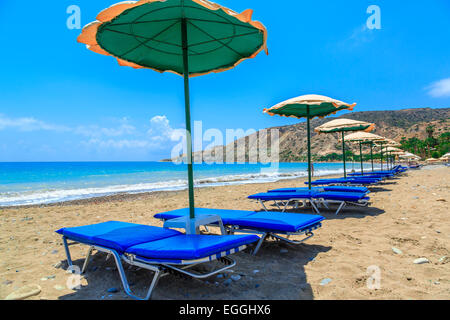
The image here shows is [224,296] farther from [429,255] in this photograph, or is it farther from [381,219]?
[381,219]

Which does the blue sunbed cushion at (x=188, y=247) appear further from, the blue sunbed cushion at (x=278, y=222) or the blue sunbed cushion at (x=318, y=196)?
the blue sunbed cushion at (x=318, y=196)

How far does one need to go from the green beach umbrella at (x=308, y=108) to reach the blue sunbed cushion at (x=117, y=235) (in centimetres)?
457

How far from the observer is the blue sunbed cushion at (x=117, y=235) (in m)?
2.98

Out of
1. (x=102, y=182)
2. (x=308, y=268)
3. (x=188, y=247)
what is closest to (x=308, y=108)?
(x=308, y=268)

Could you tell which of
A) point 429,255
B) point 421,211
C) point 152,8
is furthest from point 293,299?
point 421,211

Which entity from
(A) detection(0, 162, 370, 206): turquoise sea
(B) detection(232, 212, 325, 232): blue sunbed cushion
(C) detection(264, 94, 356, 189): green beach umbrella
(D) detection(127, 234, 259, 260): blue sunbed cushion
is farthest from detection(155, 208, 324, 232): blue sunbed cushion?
(A) detection(0, 162, 370, 206): turquoise sea

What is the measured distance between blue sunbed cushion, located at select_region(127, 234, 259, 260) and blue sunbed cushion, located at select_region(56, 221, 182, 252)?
21 cm

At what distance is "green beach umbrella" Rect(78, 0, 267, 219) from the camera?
2.95 m

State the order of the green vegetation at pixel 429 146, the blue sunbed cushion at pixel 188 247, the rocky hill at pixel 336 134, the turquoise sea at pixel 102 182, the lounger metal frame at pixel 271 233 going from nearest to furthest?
1. the blue sunbed cushion at pixel 188 247
2. the lounger metal frame at pixel 271 233
3. the turquoise sea at pixel 102 182
4. the green vegetation at pixel 429 146
5. the rocky hill at pixel 336 134

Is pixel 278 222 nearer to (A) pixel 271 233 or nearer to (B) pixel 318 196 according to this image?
(A) pixel 271 233

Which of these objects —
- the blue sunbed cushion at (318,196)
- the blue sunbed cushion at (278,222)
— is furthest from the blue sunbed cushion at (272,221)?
the blue sunbed cushion at (318,196)

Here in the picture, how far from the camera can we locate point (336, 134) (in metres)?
86.3

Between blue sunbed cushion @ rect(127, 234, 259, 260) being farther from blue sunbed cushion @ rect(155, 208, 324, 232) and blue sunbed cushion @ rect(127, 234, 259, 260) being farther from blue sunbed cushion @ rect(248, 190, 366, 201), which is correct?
blue sunbed cushion @ rect(248, 190, 366, 201)
